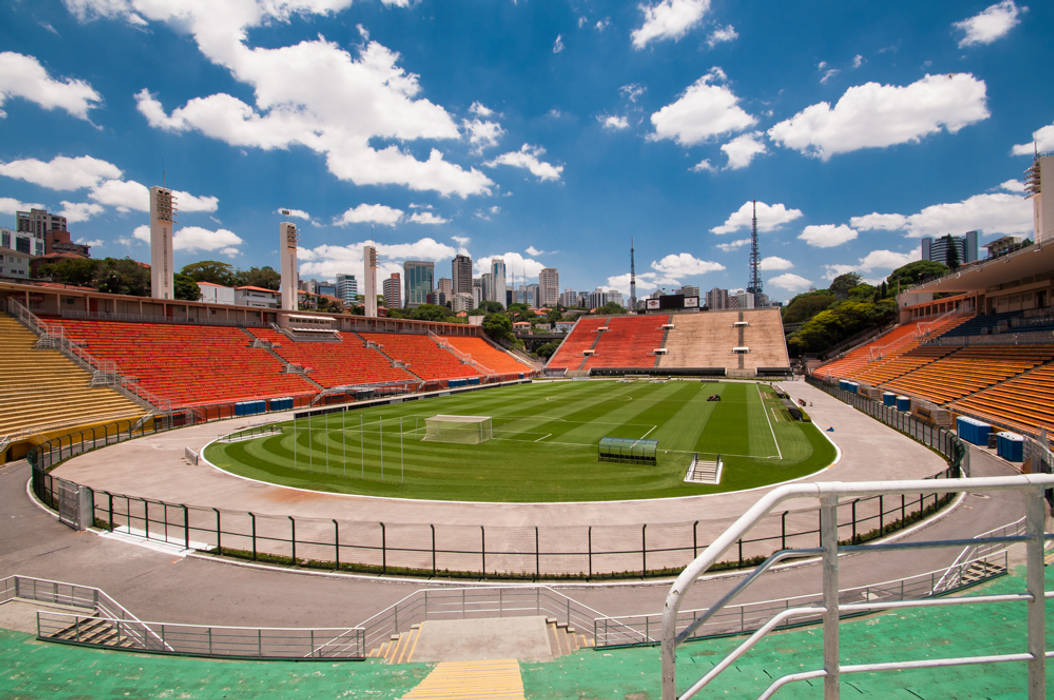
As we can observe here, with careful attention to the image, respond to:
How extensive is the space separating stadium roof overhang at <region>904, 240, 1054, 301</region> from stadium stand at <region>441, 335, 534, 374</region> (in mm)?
54760

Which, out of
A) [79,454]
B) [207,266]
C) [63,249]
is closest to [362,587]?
[79,454]

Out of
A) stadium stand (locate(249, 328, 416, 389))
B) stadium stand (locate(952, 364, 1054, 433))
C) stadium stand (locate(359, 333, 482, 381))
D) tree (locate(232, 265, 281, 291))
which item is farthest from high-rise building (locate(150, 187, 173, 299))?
tree (locate(232, 265, 281, 291))

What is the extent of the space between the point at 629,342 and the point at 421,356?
43673mm

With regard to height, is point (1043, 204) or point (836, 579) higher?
point (1043, 204)

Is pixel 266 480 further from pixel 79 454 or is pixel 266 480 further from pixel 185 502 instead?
pixel 79 454

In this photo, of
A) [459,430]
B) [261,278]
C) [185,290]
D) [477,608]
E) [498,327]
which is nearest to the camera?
[477,608]

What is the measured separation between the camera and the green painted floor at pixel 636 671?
3715 millimetres

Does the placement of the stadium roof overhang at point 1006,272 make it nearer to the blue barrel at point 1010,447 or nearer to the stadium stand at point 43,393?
the blue barrel at point 1010,447

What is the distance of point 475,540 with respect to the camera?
604 inches

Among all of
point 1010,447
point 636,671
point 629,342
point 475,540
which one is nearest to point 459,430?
point 475,540

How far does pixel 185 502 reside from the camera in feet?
61.8

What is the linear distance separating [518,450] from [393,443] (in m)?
7.98

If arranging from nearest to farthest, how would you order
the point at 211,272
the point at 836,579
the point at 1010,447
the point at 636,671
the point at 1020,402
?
the point at 836,579, the point at 636,671, the point at 1010,447, the point at 1020,402, the point at 211,272

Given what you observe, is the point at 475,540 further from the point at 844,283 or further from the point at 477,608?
the point at 844,283
